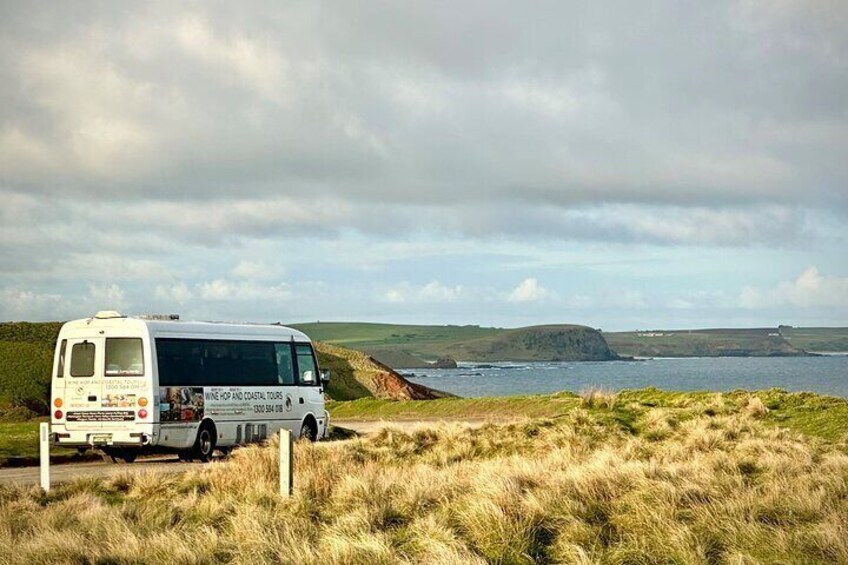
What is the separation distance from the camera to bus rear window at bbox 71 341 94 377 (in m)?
21.2

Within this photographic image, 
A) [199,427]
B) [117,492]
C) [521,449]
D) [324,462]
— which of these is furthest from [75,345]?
[521,449]

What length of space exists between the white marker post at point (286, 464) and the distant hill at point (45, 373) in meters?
25.3

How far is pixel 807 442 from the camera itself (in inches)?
785

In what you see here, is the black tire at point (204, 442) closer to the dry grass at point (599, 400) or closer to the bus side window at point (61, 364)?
Answer: the bus side window at point (61, 364)

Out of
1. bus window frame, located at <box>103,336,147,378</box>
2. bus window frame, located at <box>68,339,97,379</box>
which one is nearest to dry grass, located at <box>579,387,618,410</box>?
bus window frame, located at <box>103,336,147,378</box>

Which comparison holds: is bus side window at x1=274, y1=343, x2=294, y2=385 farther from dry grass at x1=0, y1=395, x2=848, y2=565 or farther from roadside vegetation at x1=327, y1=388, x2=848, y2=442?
dry grass at x1=0, y1=395, x2=848, y2=565

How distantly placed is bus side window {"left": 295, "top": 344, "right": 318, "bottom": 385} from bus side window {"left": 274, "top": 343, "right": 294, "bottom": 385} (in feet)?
1.01

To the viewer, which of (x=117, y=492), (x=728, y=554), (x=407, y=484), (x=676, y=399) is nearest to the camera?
(x=728, y=554)

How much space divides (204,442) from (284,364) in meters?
3.28

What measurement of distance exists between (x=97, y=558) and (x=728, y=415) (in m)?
18.0

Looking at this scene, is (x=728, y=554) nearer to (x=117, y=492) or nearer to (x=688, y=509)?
(x=688, y=509)

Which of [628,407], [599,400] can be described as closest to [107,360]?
[599,400]

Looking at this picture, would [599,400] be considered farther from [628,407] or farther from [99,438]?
[99,438]

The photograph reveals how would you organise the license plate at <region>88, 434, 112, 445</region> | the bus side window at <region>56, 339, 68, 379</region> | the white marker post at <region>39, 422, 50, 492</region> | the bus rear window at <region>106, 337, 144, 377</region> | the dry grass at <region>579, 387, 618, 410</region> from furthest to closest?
the dry grass at <region>579, 387, 618, 410</region>
the bus side window at <region>56, 339, 68, 379</region>
the bus rear window at <region>106, 337, 144, 377</region>
the license plate at <region>88, 434, 112, 445</region>
the white marker post at <region>39, 422, 50, 492</region>
